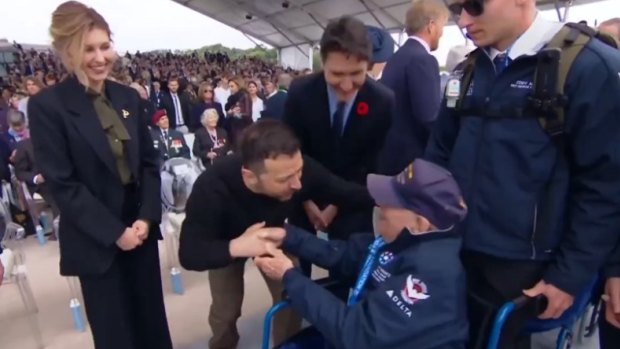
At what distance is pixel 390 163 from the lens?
228 centimetres

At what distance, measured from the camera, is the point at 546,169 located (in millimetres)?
1124

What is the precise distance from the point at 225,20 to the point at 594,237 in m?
22.3

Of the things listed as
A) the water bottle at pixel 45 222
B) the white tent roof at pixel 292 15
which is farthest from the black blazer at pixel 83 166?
the white tent roof at pixel 292 15

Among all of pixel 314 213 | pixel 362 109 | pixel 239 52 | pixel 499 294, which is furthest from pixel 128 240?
pixel 239 52

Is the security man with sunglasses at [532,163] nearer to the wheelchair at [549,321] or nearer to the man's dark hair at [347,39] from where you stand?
the wheelchair at [549,321]

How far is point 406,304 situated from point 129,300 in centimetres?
116

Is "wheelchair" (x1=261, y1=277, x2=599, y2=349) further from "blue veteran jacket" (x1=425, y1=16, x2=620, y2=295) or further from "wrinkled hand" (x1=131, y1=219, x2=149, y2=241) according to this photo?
"wrinkled hand" (x1=131, y1=219, x2=149, y2=241)

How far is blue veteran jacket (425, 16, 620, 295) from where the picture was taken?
106 cm

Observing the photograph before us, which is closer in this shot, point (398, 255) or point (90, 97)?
point (398, 255)

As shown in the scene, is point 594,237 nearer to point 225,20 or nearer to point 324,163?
point 324,163

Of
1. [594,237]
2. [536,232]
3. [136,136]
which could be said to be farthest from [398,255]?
[136,136]

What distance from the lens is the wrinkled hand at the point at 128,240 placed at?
1557 millimetres

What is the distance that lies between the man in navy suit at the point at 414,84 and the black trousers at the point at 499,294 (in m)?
0.88

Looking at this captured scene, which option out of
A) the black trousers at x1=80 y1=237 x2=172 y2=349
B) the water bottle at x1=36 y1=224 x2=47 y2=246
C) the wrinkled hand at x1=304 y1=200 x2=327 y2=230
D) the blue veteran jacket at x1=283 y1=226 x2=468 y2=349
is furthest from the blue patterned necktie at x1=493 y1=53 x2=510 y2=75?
the water bottle at x1=36 y1=224 x2=47 y2=246
